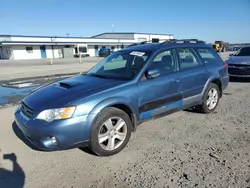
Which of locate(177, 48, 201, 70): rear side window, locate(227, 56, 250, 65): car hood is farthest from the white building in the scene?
locate(177, 48, 201, 70): rear side window

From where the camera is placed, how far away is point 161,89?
3920 millimetres

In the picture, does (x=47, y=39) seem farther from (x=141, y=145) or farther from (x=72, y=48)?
(x=141, y=145)

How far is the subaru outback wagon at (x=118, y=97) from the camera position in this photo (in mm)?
3002

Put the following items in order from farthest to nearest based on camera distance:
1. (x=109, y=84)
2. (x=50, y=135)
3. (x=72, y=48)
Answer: (x=72, y=48) → (x=109, y=84) → (x=50, y=135)

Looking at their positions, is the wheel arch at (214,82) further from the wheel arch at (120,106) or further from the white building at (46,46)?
the white building at (46,46)

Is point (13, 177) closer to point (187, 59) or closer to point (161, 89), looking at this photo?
point (161, 89)

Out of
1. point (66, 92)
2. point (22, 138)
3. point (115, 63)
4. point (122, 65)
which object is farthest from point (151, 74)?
point (22, 138)

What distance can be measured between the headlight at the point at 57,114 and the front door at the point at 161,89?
1.21 meters

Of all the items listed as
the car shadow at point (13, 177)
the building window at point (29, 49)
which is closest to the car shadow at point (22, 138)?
the car shadow at point (13, 177)

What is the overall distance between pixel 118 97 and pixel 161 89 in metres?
0.96

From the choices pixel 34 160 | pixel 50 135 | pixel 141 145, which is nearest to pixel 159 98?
pixel 141 145

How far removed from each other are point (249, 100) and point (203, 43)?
2.48m

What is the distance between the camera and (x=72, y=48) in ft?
157

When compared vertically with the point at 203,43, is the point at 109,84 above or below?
below
